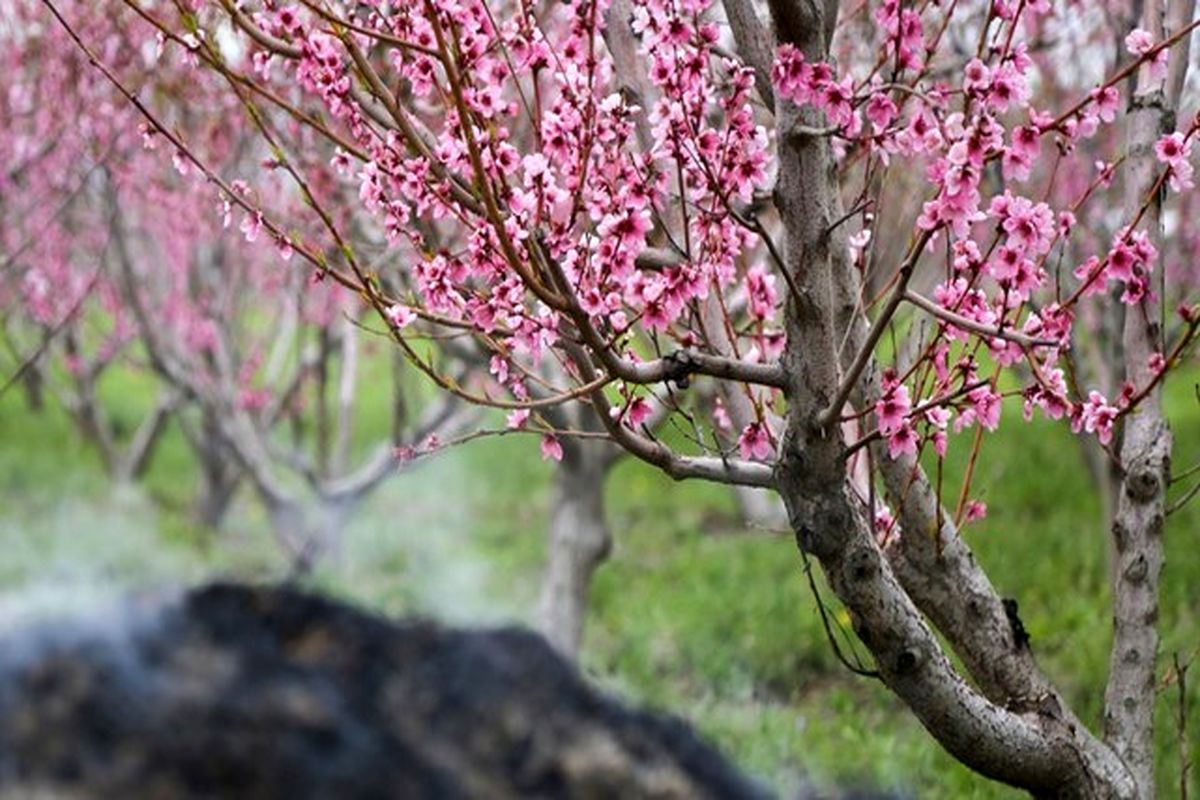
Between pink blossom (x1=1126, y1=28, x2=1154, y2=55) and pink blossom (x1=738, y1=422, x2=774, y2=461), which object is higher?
pink blossom (x1=1126, y1=28, x2=1154, y2=55)

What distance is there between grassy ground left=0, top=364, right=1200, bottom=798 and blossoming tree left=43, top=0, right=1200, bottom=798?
1197mm

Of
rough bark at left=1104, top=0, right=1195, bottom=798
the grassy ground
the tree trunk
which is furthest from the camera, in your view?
the tree trunk

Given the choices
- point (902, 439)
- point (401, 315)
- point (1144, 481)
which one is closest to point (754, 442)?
point (902, 439)

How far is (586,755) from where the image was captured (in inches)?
146

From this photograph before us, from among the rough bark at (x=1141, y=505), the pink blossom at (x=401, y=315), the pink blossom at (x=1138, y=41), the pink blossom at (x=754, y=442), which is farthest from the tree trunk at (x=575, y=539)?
the pink blossom at (x=1138, y=41)

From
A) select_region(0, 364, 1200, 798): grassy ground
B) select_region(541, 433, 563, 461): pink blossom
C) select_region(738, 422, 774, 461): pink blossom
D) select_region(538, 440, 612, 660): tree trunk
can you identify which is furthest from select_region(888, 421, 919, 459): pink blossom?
Answer: select_region(538, 440, 612, 660): tree trunk

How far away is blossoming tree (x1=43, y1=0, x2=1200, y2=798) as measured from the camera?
3014mm

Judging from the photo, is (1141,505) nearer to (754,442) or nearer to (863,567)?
(863,567)

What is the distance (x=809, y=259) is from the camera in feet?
10.6

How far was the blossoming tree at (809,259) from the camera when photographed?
3.01m

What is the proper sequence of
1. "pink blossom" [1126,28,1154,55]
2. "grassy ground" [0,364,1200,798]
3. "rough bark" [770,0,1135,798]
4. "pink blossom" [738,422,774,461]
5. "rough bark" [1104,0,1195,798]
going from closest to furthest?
"rough bark" [770,0,1135,798] → "pink blossom" [1126,28,1154,55] → "pink blossom" [738,422,774,461] → "rough bark" [1104,0,1195,798] → "grassy ground" [0,364,1200,798]

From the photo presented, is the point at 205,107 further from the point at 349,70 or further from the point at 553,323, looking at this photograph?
the point at 553,323

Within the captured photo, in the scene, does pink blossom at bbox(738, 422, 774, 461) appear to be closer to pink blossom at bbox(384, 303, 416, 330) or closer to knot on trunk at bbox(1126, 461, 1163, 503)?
pink blossom at bbox(384, 303, 416, 330)

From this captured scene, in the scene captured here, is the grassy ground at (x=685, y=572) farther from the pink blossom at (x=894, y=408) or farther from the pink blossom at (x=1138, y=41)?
the pink blossom at (x=1138, y=41)
